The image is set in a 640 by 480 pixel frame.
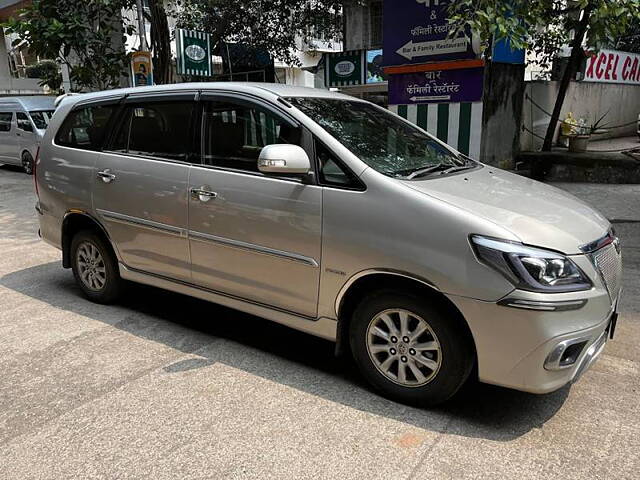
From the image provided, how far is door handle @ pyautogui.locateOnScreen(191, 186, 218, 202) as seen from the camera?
380cm

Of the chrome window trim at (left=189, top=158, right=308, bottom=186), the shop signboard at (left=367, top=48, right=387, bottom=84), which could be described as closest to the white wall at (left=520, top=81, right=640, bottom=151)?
the shop signboard at (left=367, top=48, right=387, bottom=84)

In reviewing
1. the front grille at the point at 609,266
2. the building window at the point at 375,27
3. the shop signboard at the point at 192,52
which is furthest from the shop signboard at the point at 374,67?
the front grille at the point at 609,266

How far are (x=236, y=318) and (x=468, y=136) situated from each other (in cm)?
637

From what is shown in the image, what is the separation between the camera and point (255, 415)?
3127 mm

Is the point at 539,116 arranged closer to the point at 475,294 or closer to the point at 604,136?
the point at 604,136

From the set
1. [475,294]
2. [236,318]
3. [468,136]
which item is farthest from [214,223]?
[468,136]

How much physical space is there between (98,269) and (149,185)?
3.75ft

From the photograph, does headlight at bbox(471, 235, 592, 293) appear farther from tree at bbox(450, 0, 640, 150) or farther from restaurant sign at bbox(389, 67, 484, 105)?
restaurant sign at bbox(389, 67, 484, 105)

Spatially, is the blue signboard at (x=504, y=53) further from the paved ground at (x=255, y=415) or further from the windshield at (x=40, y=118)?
the windshield at (x=40, y=118)

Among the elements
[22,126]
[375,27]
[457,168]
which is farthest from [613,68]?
[22,126]

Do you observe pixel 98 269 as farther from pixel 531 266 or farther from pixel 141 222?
pixel 531 266

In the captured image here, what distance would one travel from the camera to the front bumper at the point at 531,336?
272cm

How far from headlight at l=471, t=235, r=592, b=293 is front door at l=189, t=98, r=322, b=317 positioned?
1.02 meters

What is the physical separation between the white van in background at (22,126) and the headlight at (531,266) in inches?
556
